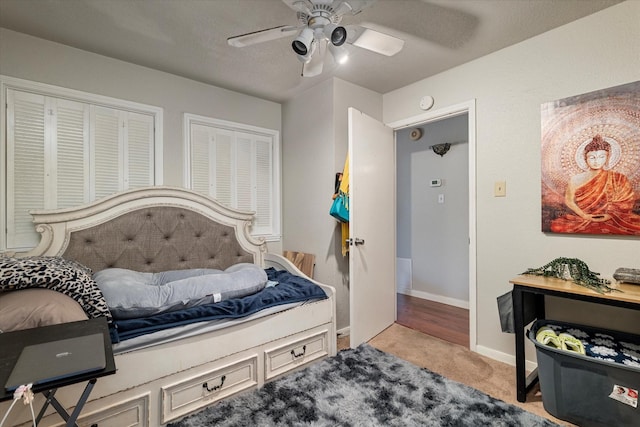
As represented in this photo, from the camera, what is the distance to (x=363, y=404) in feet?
5.69

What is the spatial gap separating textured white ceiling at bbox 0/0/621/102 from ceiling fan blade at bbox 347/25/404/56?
0.82 ft

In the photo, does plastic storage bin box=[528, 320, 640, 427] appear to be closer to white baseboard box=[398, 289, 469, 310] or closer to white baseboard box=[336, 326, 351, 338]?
white baseboard box=[336, 326, 351, 338]

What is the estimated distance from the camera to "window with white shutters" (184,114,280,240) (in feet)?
9.12

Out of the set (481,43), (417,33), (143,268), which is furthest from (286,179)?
(481,43)

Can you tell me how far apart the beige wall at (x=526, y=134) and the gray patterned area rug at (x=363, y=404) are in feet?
2.33

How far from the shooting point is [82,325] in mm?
1138

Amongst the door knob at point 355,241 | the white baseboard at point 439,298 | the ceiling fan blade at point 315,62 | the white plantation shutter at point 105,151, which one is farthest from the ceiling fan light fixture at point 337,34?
the white baseboard at point 439,298

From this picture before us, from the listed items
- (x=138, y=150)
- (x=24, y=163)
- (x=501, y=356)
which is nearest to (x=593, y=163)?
(x=501, y=356)

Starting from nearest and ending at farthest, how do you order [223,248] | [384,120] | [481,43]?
[481,43] → [223,248] → [384,120]

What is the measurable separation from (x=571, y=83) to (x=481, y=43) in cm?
64

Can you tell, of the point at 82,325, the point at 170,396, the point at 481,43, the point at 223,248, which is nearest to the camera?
the point at 82,325

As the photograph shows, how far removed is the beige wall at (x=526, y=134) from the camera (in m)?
1.80

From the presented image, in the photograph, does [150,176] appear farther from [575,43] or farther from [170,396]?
[575,43]

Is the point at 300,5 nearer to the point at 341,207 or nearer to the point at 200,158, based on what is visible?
the point at 341,207
